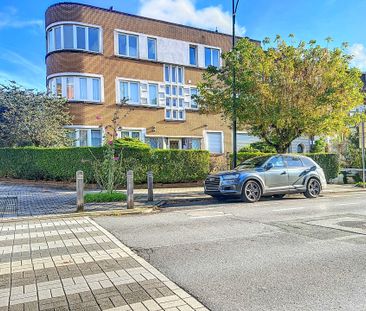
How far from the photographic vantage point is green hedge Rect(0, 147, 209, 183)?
54.0 feet

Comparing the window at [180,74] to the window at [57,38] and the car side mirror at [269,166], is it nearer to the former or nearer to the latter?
the window at [57,38]

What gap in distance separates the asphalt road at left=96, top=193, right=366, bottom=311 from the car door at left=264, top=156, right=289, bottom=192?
107 inches

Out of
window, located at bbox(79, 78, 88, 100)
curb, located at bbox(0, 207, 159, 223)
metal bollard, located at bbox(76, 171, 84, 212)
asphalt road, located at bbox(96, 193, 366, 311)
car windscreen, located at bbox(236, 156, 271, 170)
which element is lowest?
asphalt road, located at bbox(96, 193, 366, 311)

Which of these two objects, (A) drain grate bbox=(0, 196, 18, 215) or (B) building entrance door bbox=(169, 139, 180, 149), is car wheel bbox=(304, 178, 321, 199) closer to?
(A) drain grate bbox=(0, 196, 18, 215)

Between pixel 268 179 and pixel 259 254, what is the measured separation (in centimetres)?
725

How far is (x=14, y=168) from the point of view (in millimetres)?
19109

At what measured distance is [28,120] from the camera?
66.1ft

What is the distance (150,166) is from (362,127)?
10.7 meters

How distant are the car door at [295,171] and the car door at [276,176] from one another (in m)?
0.20

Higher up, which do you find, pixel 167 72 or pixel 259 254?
pixel 167 72

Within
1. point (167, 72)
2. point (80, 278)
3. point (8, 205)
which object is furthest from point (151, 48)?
point (80, 278)

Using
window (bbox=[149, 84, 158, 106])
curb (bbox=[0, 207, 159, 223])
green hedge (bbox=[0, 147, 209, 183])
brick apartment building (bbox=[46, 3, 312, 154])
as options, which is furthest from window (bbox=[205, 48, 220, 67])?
curb (bbox=[0, 207, 159, 223])

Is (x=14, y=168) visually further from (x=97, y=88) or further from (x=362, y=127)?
(x=362, y=127)

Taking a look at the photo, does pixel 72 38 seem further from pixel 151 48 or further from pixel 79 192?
pixel 79 192
